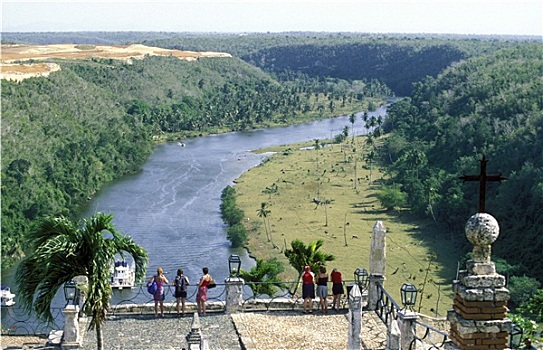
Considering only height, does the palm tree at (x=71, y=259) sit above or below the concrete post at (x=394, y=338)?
above

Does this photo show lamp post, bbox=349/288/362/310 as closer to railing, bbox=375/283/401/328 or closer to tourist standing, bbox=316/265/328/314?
railing, bbox=375/283/401/328

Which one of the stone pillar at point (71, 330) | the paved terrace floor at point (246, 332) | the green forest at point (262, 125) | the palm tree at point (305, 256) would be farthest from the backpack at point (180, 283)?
the green forest at point (262, 125)

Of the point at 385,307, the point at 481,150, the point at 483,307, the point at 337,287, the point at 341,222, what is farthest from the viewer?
the point at 481,150

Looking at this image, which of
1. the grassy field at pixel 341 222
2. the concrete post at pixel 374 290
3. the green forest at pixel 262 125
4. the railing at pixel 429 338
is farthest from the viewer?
the green forest at pixel 262 125

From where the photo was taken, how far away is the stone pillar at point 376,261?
16453 millimetres

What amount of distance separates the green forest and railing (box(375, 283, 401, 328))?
1687 centimetres

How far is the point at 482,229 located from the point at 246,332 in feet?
27.1

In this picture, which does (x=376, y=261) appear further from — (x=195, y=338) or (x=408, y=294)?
(x=195, y=338)

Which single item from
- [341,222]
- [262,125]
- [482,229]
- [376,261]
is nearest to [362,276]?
[376,261]

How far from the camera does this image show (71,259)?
1295cm

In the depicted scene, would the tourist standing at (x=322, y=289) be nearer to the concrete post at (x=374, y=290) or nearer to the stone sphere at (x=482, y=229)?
the concrete post at (x=374, y=290)

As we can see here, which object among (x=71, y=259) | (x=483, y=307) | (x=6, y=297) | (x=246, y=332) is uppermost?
(x=483, y=307)

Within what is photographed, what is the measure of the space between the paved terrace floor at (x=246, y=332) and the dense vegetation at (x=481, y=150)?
861 inches

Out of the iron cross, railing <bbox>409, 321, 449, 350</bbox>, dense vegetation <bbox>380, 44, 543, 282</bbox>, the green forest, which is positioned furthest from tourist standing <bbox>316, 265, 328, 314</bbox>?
dense vegetation <bbox>380, 44, 543, 282</bbox>
